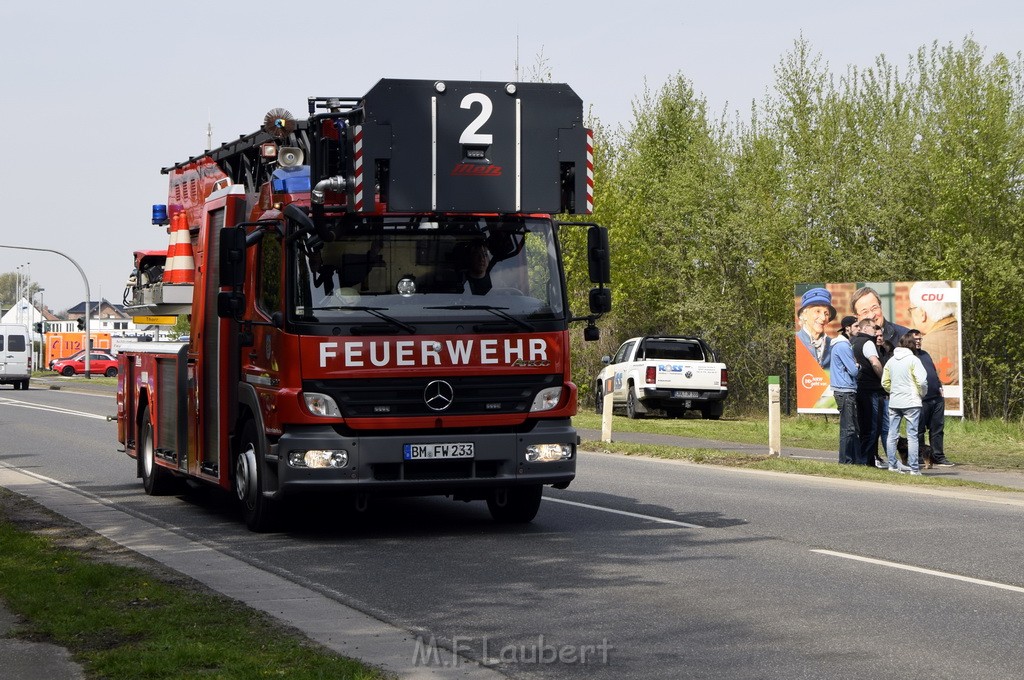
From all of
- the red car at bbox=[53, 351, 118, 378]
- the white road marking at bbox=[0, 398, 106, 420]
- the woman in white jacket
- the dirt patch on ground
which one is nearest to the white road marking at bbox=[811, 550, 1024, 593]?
the dirt patch on ground

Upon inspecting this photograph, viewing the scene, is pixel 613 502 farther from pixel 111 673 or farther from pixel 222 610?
pixel 111 673

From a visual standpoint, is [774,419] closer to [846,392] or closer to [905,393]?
[846,392]

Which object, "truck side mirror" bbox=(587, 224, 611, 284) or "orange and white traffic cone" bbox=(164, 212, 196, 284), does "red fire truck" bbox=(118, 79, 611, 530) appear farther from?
"orange and white traffic cone" bbox=(164, 212, 196, 284)

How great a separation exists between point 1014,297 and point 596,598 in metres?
24.8

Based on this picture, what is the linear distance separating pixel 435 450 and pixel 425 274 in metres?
1.36

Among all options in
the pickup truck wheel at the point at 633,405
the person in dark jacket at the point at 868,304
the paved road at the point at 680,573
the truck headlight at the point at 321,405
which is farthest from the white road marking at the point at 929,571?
the pickup truck wheel at the point at 633,405

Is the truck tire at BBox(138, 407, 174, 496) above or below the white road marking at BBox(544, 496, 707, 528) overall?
above

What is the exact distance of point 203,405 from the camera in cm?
1305

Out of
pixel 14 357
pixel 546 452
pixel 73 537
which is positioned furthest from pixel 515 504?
pixel 14 357

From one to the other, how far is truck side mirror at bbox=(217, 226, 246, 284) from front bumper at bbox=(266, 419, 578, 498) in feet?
4.20

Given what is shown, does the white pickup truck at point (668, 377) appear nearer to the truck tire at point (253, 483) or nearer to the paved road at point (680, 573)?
the paved road at point (680, 573)

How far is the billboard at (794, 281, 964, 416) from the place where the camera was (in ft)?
79.4

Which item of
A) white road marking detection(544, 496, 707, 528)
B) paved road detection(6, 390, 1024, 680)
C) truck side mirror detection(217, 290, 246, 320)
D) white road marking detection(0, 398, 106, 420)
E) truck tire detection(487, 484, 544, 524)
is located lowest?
paved road detection(6, 390, 1024, 680)

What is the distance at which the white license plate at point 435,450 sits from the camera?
434 inches
